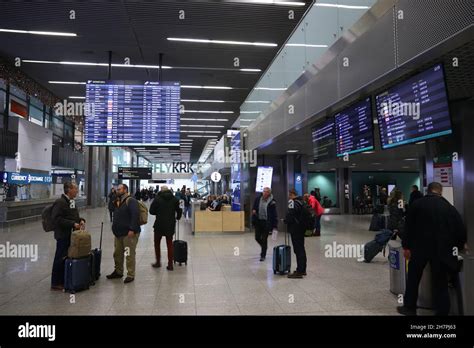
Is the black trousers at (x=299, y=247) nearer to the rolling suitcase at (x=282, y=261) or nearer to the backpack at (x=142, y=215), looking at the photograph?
the rolling suitcase at (x=282, y=261)

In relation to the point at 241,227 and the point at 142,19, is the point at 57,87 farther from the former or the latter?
the point at 241,227

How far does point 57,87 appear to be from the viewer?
1034cm

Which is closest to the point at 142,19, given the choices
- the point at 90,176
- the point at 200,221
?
the point at 200,221

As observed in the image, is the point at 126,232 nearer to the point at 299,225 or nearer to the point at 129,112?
the point at 129,112

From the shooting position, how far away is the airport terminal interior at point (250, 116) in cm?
414

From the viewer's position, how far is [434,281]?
404 centimetres

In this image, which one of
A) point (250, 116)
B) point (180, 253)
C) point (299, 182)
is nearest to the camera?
point (180, 253)

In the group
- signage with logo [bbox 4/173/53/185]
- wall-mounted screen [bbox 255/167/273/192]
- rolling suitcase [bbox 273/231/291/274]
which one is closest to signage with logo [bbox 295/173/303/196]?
wall-mounted screen [bbox 255/167/273/192]

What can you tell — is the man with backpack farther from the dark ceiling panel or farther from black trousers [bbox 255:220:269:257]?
the dark ceiling panel

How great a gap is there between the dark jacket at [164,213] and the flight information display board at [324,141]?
3.01 m

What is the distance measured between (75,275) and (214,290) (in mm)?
2063

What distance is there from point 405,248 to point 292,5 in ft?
14.4

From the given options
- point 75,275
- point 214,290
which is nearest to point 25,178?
point 75,275

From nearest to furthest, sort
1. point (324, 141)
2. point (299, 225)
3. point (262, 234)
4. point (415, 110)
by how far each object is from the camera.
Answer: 1. point (415, 110)
2. point (299, 225)
3. point (324, 141)
4. point (262, 234)
